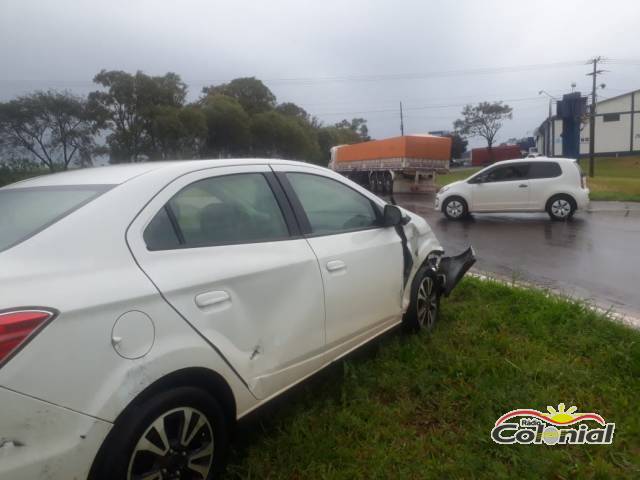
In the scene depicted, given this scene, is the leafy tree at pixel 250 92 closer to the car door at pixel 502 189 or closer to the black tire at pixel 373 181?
the black tire at pixel 373 181

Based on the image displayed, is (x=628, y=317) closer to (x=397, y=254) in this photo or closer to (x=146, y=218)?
(x=397, y=254)

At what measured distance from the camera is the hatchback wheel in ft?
39.1

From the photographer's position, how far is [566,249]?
8312 millimetres

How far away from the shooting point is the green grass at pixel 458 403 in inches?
96.7

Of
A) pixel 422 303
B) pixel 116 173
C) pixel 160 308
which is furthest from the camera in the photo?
pixel 422 303

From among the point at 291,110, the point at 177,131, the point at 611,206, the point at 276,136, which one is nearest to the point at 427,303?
the point at 611,206

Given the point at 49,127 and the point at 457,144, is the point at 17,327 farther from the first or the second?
the point at 457,144

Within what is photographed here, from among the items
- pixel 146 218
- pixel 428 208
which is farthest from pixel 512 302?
pixel 428 208

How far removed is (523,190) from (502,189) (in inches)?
20.0

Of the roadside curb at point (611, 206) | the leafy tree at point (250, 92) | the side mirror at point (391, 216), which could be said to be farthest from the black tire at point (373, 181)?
the leafy tree at point (250, 92)

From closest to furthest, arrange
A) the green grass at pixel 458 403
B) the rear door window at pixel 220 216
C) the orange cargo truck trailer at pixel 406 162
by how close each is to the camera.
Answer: the rear door window at pixel 220 216, the green grass at pixel 458 403, the orange cargo truck trailer at pixel 406 162

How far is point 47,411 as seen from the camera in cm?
158

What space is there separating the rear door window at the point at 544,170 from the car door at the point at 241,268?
36.5 feet

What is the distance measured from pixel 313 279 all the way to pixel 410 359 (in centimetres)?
133
